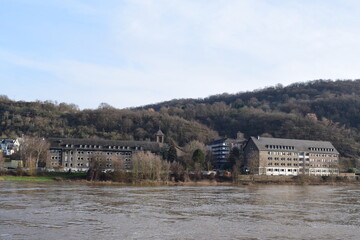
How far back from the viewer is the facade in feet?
323

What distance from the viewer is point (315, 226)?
28.6 m

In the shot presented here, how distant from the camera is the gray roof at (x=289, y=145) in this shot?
10300cm

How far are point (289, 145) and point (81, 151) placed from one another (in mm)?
52292

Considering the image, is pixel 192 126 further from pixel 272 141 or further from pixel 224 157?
pixel 272 141

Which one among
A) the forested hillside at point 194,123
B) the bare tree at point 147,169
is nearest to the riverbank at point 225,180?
the bare tree at point 147,169

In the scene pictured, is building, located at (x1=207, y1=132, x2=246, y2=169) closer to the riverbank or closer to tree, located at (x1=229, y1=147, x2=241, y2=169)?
tree, located at (x1=229, y1=147, x2=241, y2=169)

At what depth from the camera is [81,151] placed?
330 feet

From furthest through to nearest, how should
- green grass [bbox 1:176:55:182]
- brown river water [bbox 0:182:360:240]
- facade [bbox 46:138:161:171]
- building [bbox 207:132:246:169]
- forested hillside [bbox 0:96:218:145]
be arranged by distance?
forested hillside [bbox 0:96:218:145]
building [bbox 207:132:246:169]
facade [bbox 46:138:161:171]
green grass [bbox 1:176:55:182]
brown river water [bbox 0:182:360:240]

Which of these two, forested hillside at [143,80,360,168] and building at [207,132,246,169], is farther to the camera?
forested hillside at [143,80,360,168]

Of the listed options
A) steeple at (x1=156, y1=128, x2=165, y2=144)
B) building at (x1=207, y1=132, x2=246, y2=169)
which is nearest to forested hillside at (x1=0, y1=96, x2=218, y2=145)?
steeple at (x1=156, y1=128, x2=165, y2=144)

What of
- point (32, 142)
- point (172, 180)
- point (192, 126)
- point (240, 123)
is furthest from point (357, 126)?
point (32, 142)

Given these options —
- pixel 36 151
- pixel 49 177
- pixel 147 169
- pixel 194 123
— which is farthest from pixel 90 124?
pixel 147 169

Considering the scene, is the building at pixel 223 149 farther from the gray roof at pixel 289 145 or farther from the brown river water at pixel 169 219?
the brown river water at pixel 169 219

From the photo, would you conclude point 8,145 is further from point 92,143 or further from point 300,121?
point 300,121
